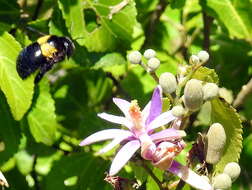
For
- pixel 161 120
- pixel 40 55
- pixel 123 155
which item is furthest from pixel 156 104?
pixel 40 55

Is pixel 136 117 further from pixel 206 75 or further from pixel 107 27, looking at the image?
pixel 107 27

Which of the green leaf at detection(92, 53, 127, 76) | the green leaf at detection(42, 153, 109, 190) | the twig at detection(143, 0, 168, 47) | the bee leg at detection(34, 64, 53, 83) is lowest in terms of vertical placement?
the green leaf at detection(42, 153, 109, 190)

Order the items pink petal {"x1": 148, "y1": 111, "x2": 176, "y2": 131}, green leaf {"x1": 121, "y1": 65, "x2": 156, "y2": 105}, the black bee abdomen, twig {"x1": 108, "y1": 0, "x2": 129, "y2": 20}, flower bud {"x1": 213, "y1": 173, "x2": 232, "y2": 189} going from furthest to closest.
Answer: green leaf {"x1": 121, "y1": 65, "x2": 156, "y2": 105} < twig {"x1": 108, "y1": 0, "x2": 129, "y2": 20} < the black bee abdomen < pink petal {"x1": 148, "y1": 111, "x2": 176, "y2": 131} < flower bud {"x1": 213, "y1": 173, "x2": 232, "y2": 189}

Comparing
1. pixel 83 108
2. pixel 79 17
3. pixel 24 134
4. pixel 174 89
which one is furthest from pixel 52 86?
pixel 174 89

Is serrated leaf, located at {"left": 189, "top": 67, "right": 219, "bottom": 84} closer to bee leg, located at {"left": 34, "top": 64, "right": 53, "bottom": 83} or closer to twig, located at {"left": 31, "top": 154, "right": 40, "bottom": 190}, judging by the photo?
bee leg, located at {"left": 34, "top": 64, "right": 53, "bottom": 83}

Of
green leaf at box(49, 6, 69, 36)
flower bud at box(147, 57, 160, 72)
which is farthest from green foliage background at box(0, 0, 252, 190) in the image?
flower bud at box(147, 57, 160, 72)

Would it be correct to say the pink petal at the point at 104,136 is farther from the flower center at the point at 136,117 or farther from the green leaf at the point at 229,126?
the green leaf at the point at 229,126
